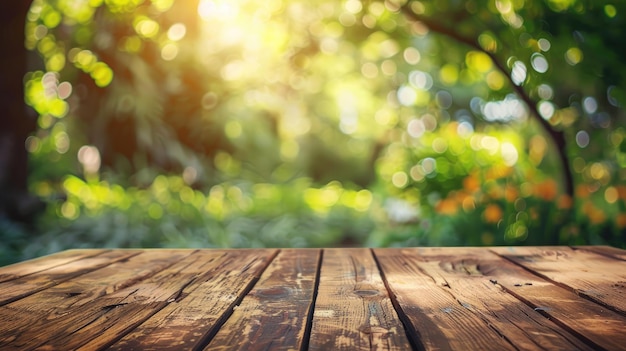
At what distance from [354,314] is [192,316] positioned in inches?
12.9

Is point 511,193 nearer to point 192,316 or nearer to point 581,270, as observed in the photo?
point 581,270

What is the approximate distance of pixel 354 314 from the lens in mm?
1313

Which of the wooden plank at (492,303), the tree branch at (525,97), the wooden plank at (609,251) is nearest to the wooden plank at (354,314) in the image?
the wooden plank at (492,303)

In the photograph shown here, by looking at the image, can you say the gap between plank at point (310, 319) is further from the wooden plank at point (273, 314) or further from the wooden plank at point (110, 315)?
the wooden plank at point (110, 315)

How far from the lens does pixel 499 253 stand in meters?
2.33

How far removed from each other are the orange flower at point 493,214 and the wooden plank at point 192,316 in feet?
10.9

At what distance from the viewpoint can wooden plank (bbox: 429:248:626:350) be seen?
1133mm

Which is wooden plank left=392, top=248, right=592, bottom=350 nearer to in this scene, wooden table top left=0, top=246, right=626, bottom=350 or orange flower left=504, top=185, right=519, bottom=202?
wooden table top left=0, top=246, right=626, bottom=350

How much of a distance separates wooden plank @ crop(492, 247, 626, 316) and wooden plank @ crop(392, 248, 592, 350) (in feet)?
0.44

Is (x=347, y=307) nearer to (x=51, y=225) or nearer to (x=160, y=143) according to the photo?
(x=51, y=225)

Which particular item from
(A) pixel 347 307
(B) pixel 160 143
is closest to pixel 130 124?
(B) pixel 160 143

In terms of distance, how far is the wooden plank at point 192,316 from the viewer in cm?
112

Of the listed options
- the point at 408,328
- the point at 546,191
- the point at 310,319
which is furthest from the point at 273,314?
the point at 546,191

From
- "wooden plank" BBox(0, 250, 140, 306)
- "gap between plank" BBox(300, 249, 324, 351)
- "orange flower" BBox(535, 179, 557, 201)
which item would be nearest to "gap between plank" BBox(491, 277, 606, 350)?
"gap between plank" BBox(300, 249, 324, 351)
